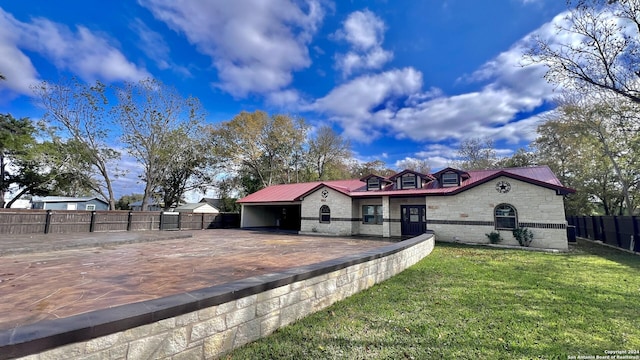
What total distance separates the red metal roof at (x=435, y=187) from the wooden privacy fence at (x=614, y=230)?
8.68 feet

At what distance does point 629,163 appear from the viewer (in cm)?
1970

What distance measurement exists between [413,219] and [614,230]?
29.8ft

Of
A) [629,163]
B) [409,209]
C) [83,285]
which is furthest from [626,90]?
[83,285]

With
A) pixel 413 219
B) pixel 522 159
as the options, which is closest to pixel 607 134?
pixel 522 159

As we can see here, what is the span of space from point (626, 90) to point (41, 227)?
88.9ft

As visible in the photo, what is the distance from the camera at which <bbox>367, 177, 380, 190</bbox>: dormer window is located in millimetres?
18453

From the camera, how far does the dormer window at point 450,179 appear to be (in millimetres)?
15949

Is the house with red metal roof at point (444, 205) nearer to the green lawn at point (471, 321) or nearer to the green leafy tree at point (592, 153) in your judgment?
the green lawn at point (471, 321)

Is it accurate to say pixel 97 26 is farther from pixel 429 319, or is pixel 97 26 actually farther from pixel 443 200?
pixel 443 200

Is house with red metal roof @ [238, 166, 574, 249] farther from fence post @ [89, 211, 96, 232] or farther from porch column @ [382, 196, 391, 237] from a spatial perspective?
fence post @ [89, 211, 96, 232]

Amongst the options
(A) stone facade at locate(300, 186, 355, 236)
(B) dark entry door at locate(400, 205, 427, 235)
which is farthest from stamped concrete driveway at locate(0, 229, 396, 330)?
(B) dark entry door at locate(400, 205, 427, 235)

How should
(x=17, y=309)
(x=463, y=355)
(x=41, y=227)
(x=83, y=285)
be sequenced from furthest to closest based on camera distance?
(x=41, y=227)
(x=83, y=285)
(x=17, y=309)
(x=463, y=355)

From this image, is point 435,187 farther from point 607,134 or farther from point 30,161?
point 30,161

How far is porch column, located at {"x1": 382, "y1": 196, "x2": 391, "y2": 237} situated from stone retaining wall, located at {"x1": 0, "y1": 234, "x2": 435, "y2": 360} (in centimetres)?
1226
